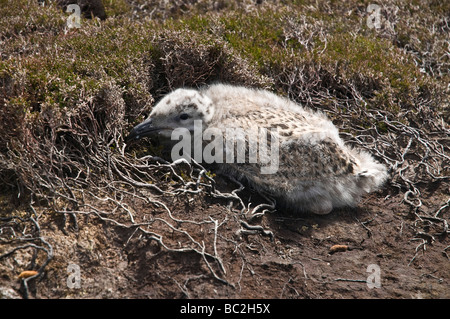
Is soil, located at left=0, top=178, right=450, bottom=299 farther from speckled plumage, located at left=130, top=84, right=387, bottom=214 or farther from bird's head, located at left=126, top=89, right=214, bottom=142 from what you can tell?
A: bird's head, located at left=126, top=89, right=214, bottom=142

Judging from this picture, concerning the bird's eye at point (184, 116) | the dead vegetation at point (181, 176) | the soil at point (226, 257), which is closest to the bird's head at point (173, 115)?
the bird's eye at point (184, 116)

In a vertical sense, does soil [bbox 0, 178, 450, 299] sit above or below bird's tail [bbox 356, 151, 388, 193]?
A: below

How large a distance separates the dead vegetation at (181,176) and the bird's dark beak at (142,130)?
0.51ft

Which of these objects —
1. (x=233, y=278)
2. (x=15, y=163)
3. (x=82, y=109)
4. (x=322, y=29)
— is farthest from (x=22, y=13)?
(x=233, y=278)

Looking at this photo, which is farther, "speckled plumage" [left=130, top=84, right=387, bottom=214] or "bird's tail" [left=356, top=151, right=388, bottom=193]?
"bird's tail" [left=356, top=151, right=388, bottom=193]

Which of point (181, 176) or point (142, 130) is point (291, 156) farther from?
point (142, 130)

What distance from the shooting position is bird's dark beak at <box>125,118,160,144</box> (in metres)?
4.80

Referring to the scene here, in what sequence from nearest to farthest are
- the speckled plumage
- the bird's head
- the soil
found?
the soil, the speckled plumage, the bird's head

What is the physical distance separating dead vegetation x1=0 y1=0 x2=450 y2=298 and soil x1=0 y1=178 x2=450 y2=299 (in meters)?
0.01

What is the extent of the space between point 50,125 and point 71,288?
1.65 metres

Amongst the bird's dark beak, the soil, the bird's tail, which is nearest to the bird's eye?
the bird's dark beak

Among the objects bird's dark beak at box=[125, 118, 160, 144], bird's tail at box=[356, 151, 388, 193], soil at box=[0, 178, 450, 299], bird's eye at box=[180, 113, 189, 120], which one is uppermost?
bird's eye at box=[180, 113, 189, 120]

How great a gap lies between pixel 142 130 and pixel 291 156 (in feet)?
5.34

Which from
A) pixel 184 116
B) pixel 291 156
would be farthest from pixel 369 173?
pixel 184 116
